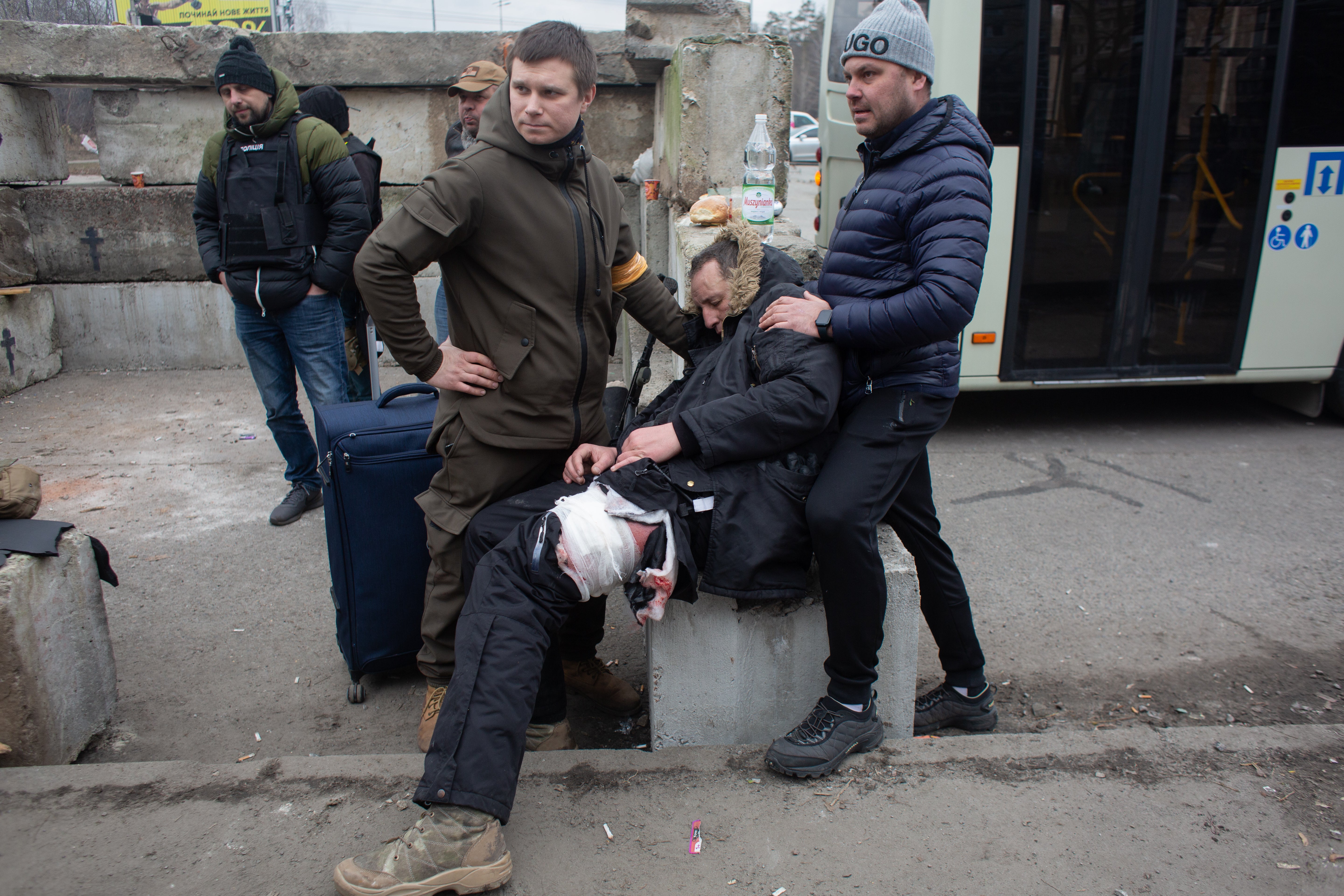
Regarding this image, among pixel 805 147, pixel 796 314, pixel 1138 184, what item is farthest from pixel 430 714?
pixel 805 147

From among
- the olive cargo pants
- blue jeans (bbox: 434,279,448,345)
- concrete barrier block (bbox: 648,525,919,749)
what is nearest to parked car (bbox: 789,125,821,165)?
blue jeans (bbox: 434,279,448,345)

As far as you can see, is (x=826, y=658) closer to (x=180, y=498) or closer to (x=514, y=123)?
(x=514, y=123)

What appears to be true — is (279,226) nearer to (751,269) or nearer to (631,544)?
(751,269)

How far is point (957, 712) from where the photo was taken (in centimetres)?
279

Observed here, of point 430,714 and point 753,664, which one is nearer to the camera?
point 753,664

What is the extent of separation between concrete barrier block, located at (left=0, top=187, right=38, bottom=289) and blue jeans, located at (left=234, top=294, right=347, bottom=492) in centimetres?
352

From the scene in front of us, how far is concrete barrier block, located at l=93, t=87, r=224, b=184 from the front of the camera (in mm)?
6766

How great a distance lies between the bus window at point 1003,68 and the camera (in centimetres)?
508

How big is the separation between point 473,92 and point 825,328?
3359 millimetres

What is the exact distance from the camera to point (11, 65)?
20.9ft

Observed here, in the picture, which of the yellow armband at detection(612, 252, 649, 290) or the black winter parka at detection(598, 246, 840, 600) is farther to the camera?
the yellow armband at detection(612, 252, 649, 290)

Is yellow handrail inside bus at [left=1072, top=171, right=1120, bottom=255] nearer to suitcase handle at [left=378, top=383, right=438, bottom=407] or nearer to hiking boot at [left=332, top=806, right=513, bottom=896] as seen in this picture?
suitcase handle at [left=378, top=383, right=438, bottom=407]

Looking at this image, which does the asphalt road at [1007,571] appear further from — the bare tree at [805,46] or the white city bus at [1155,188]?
the bare tree at [805,46]

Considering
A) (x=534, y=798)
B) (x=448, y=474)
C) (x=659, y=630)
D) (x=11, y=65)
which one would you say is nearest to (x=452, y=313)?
(x=448, y=474)
